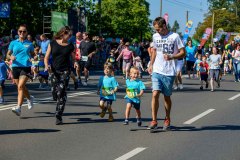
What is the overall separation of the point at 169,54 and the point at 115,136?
1.62 metres

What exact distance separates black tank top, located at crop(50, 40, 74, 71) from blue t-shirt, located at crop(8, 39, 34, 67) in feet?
3.43

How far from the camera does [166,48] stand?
9.86 meters

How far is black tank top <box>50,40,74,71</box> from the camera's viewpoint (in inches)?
430

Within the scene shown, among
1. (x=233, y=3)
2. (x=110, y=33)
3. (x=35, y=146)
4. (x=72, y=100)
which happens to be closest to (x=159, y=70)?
(x=35, y=146)

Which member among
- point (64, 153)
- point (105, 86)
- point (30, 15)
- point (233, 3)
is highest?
point (233, 3)

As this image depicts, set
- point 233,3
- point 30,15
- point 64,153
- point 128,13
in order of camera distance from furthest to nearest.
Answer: point 233,3, point 128,13, point 30,15, point 64,153

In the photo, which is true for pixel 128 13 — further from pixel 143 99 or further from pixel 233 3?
pixel 143 99

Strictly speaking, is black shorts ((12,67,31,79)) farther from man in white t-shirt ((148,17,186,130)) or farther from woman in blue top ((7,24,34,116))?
man in white t-shirt ((148,17,186,130))

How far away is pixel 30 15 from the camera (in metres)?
50.4

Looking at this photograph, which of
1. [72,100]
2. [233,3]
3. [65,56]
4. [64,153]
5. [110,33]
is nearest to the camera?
[64,153]

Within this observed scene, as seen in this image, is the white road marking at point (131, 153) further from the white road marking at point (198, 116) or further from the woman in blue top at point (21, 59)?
the woman in blue top at point (21, 59)

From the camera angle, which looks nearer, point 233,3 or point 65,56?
point 65,56

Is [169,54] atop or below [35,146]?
atop

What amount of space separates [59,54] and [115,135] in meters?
2.18
